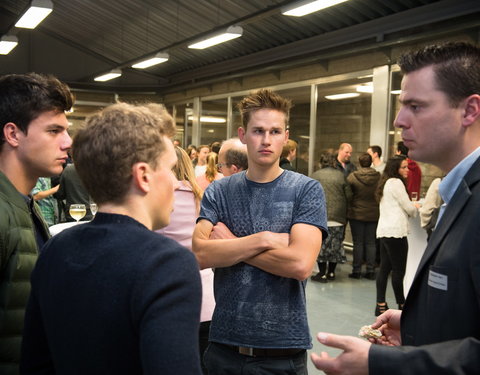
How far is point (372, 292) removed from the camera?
5.77m

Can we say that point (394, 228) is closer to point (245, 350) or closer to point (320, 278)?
point (320, 278)

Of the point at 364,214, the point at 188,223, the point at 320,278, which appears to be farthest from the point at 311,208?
Result: the point at 364,214

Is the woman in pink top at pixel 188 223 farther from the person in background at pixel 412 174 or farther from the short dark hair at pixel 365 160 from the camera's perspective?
the person in background at pixel 412 174

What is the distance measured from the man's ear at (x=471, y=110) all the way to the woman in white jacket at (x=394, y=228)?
3.90 m

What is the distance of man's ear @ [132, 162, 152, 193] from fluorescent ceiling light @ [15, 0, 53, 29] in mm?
7517

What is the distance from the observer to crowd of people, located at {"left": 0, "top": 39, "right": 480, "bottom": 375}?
949 mm

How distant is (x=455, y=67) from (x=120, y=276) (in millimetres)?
1019

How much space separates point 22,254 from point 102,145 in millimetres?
609

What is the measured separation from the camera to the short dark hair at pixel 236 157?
11.8ft

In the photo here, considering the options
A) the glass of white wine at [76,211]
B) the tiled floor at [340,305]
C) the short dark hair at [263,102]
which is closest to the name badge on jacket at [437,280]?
the short dark hair at [263,102]

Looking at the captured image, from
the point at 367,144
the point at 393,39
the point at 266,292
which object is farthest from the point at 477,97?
the point at 367,144

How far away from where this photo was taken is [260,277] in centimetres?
188

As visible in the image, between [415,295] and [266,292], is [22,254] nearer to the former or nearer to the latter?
[266,292]

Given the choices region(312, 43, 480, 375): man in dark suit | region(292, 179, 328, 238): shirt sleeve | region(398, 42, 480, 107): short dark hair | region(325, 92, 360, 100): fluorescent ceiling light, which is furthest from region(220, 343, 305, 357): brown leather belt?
region(325, 92, 360, 100): fluorescent ceiling light
